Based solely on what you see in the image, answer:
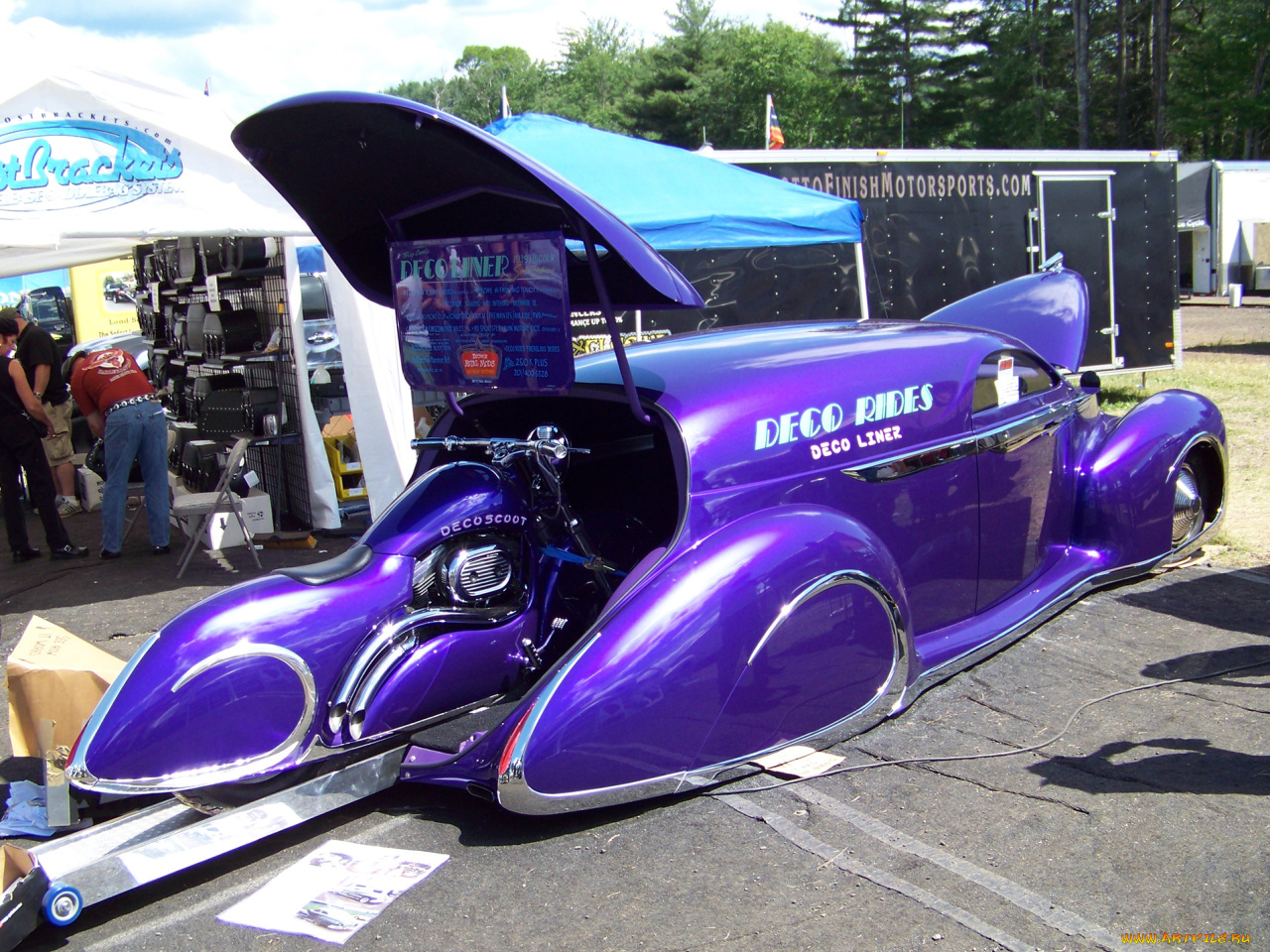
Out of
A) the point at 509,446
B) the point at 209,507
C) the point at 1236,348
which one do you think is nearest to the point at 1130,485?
the point at 509,446

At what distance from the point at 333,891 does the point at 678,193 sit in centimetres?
568

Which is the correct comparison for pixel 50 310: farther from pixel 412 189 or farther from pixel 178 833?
pixel 178 833

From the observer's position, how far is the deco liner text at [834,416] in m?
3.88

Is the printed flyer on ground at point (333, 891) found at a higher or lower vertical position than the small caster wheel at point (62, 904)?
lower

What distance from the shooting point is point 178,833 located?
3115 millimetres

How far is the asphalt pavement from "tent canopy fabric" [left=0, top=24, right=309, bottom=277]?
3483mm

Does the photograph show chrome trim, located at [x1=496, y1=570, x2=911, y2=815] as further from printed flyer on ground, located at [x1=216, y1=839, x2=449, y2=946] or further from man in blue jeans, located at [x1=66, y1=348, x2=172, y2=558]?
man in blue jeans, located at [x1=66, y1=348, x2=172, y2=558]

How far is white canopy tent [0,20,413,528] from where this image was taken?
6.06m

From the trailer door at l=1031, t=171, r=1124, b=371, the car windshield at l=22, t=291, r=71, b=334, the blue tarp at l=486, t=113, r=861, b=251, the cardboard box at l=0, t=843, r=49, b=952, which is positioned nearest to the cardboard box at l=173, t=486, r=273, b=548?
the blue tarp at l=486, t=113, r=861, b=251

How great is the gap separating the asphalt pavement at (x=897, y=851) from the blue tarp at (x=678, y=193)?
4.03 m

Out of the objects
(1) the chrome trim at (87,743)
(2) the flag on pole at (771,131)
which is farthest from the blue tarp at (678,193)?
(2) the flag on pole at (771,131)

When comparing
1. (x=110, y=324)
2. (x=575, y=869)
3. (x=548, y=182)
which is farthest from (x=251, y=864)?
(x=110, y=324)

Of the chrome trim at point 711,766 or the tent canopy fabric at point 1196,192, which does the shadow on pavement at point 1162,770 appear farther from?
the tent canopy fabric at point 1196,192

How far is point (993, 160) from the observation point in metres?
10.7
